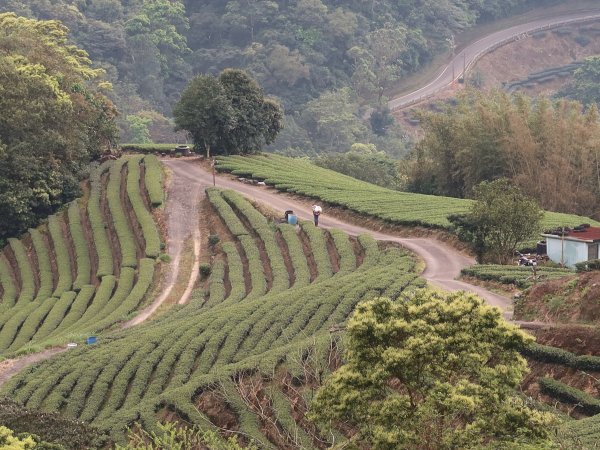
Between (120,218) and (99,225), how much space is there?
4.13 ft

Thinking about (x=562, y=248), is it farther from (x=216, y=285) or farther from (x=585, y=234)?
(x=216, y=285)

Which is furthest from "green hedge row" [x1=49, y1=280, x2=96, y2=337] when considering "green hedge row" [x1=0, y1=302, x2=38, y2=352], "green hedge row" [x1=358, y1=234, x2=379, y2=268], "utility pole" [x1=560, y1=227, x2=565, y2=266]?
"utility pole" [x1=560, y1=227, x2=565, y2=266]

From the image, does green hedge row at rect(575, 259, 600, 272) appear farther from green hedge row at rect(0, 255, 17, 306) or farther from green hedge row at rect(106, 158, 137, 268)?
green hedge row at rect(0, 255, 17, 306)

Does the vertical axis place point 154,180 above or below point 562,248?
above

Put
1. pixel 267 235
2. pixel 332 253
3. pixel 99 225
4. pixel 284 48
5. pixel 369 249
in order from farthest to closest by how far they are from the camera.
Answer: pixel 284 48 → pixel 99 225 → pixel 267 235 → pixel 332 253 → pixel 369 249

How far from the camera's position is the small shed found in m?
44.5

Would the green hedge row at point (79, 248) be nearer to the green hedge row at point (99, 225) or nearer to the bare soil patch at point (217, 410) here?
the green hedge row at point (99, 225)

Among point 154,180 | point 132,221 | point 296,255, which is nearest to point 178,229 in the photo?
point 132,221

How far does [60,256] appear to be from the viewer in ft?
193

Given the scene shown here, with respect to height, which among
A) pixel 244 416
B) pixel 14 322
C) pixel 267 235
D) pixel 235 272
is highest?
pixel 267 235

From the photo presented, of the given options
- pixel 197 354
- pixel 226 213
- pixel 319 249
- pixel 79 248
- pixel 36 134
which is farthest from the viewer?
pixel 36 134

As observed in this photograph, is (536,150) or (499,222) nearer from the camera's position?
(499,222)

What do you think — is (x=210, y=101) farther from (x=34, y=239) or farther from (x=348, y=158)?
(x=348, y=158)

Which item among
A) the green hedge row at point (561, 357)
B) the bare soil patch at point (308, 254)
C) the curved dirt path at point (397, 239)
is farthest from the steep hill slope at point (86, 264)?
the green hedge row at point (561, 357)
